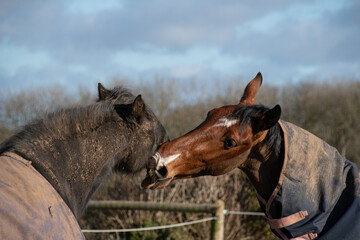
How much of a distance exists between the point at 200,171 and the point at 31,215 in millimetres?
1279

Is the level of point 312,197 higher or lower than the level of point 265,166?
lower

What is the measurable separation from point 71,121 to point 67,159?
0.99 ft

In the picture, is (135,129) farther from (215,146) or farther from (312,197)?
(312,197)

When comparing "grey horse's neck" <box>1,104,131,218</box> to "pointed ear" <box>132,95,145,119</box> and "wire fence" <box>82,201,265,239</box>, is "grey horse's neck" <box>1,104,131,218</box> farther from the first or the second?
"wire fence" <box>82,201,265,239</box>

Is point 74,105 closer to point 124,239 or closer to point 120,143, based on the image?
point 120,143

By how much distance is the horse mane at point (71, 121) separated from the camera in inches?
103

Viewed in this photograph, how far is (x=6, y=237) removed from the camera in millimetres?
1851

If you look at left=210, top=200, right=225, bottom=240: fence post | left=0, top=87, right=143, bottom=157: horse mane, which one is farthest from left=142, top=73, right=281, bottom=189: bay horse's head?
left=210, top=200, right=225, bottom=240: fence post

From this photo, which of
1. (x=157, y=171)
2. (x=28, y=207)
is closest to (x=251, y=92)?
(x=157, y=171)

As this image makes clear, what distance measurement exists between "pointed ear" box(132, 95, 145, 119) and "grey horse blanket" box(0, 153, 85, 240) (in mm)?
995

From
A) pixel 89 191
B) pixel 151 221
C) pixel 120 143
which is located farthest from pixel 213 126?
pixel 151 221

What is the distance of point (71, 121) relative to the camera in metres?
2.89

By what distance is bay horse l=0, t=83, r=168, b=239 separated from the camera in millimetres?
2027

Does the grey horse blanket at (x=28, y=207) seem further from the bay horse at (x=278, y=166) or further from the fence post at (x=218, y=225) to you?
the fence post at (x=218, y=225)
